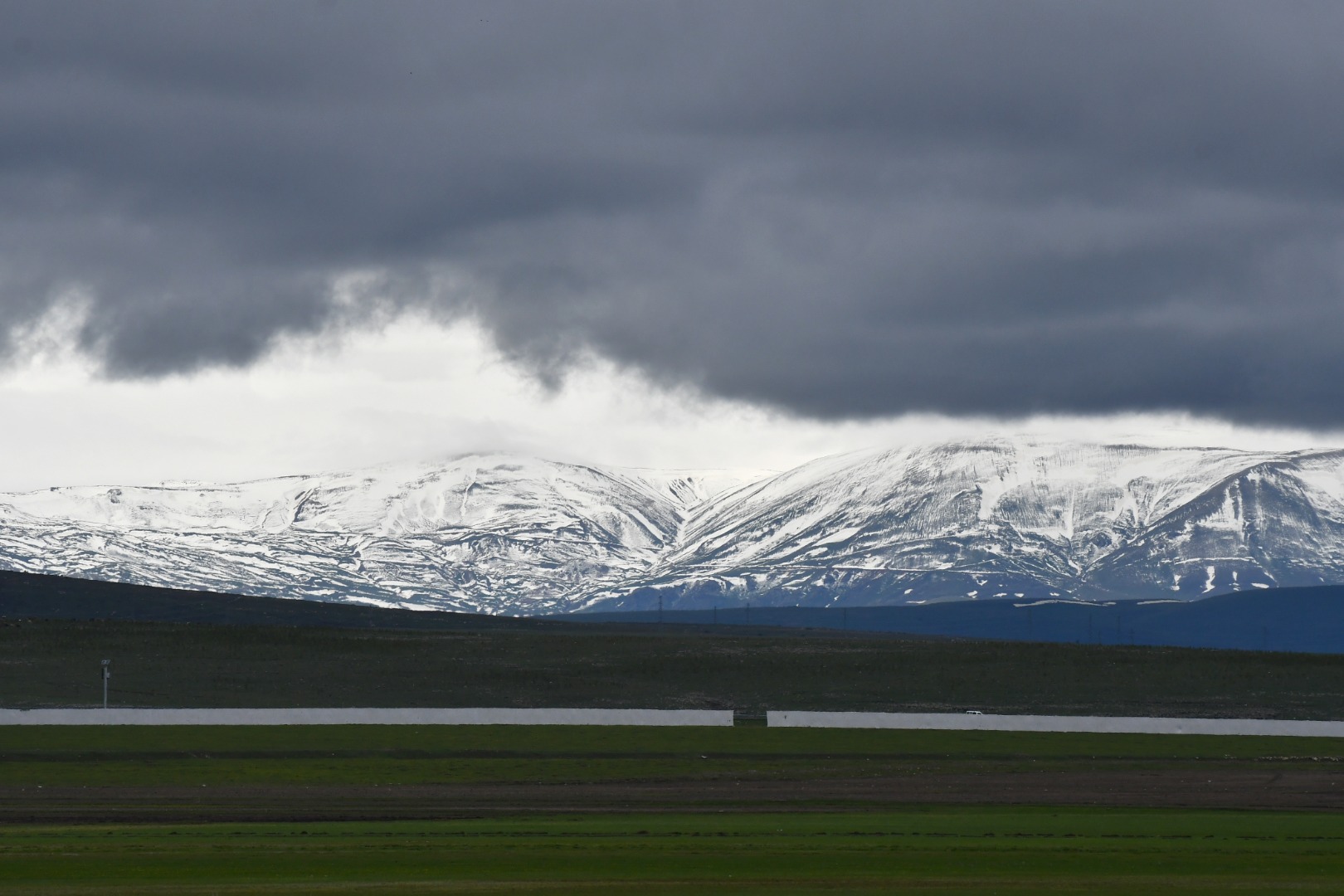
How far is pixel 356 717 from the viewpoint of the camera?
88.9 metres

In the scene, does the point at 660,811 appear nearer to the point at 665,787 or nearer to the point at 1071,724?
the point at 665,787

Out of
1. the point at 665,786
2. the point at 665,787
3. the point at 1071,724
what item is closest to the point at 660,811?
the point at 665,787

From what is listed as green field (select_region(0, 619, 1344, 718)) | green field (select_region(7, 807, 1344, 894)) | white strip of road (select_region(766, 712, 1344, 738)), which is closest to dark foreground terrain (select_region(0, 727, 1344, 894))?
green field (select_region(7, 807, 1344, 894))

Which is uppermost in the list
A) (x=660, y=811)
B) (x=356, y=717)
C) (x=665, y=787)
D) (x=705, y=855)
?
(x=356, y=717)

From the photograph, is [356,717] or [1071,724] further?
[1071,724]

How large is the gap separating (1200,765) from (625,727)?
91.4 feet

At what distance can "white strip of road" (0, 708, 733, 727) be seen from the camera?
85.9m

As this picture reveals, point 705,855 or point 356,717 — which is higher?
point 356,717

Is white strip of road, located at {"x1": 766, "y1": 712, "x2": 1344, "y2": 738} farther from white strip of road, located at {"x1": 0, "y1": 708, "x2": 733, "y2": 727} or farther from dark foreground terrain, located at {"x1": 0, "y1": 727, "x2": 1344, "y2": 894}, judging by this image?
white strip of road, located at {"x1": 0, "y1": 708, "x2": 733, "y2": 727}

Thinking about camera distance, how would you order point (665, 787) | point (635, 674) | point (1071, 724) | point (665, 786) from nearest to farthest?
1. point (665, 787)
2. point (665, 786)
3. point (1071, 724)
4. point (635, 674)

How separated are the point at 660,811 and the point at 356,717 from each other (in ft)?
112

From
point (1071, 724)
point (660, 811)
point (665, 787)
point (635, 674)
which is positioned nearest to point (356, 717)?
point (665, 787)

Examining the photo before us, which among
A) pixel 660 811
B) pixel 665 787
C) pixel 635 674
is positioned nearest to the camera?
pixel 660 811

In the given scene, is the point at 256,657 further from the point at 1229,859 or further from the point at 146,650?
the point at 1229,859
